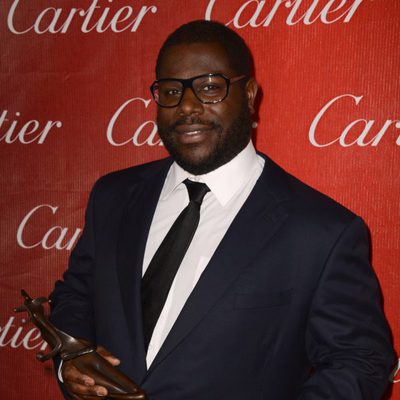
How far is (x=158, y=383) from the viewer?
1.05 meters

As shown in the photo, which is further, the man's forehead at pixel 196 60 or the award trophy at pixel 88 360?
the man's forehead at pixel 196 60

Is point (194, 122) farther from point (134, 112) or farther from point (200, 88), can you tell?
point (134, 112)

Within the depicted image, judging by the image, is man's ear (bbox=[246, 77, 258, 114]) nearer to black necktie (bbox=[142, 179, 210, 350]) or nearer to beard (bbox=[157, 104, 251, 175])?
beard (bbox=[157, 104, 251, 175])

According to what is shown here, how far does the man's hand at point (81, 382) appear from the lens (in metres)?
0.96

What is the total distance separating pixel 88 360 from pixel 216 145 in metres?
0.62

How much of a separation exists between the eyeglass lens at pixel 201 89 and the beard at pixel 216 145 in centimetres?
6

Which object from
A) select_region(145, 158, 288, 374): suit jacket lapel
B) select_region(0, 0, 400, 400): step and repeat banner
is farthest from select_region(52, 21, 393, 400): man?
select_region(0, 0, 400, 400): step and repeat banner

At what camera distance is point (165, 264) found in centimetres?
116

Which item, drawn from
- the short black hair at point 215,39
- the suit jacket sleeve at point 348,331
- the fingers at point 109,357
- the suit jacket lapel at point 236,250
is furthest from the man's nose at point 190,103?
the fingers at point 109,357

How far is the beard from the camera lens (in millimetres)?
1197

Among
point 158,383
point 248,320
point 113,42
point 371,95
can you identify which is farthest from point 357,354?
point 113,42

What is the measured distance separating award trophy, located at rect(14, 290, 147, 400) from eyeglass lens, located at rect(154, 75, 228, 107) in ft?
2.01

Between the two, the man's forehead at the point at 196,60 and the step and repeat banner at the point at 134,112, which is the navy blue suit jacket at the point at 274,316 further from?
the step and repeat banner at the point at 134,112

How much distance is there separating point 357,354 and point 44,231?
1372 mm
